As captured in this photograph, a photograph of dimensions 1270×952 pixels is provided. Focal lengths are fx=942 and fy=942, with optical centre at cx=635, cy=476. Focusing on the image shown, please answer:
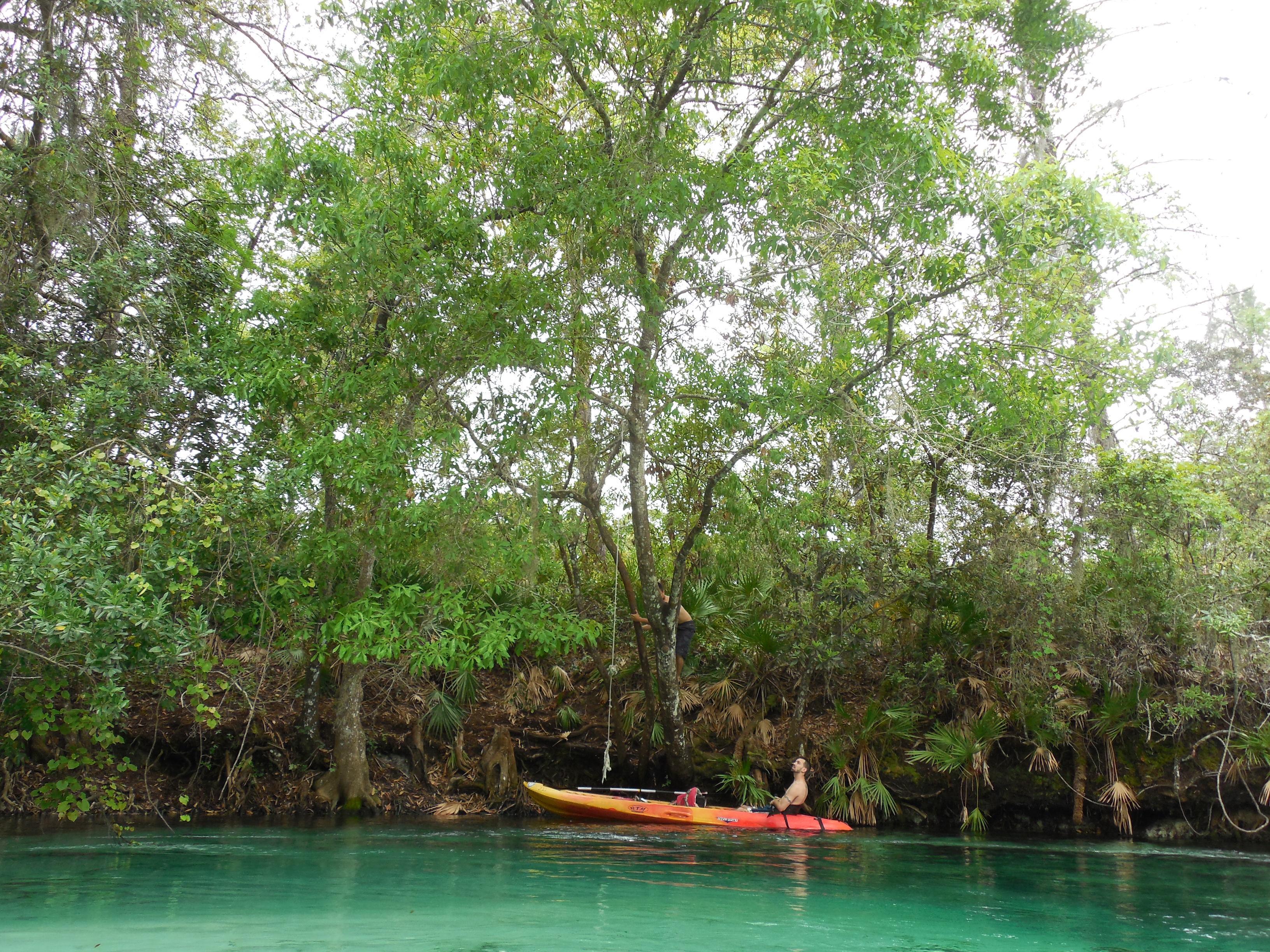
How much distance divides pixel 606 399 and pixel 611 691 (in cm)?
405

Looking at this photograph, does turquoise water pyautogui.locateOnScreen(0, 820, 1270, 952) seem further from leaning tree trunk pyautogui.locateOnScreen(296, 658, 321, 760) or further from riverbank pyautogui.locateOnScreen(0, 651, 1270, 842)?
leaning tree trunk pyautogui.locateOnScreen(296, 658, 321, 760)

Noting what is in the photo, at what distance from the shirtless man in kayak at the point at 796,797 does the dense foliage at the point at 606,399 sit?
0.48 metres

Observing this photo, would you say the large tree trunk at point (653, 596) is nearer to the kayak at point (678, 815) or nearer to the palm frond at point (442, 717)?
→ the kayak at point (678, 815)

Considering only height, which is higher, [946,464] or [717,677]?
[946,464]

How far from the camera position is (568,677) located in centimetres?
1450

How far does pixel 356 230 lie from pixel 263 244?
191 inches

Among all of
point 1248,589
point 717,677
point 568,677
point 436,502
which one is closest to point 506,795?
Answer: point 568,677

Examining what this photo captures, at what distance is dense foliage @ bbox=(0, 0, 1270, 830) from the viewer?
8586 mm

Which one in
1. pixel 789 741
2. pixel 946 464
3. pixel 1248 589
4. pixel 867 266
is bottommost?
pixel 789 741

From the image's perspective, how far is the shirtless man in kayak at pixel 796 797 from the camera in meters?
11.3

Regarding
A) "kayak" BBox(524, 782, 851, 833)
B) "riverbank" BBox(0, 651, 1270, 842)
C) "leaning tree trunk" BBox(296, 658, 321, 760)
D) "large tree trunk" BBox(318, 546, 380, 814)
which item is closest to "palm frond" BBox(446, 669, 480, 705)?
"riverbank" BBox(0, 651, 1270, 842)

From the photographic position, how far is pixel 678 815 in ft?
36.3

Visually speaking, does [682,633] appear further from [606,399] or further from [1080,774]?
[1080,774]

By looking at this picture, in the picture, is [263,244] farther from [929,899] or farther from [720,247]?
[929,899]
